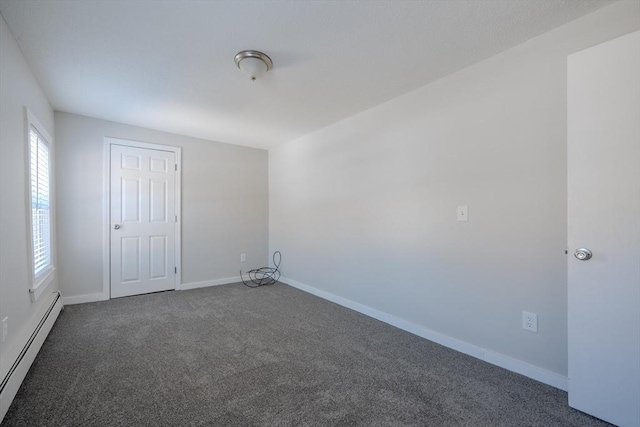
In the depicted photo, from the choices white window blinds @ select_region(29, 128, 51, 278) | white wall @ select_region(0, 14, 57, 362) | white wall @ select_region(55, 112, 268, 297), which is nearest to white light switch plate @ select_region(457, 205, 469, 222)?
white wall @ select_region(0, 14, 57, 362)

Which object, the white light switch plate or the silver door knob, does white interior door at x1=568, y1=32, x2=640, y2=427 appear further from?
the white light switch plate

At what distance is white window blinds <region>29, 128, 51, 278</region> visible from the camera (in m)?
2.51

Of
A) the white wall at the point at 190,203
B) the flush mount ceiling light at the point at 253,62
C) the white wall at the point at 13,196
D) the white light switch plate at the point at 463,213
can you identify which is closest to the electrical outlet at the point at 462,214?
the white light switch plate at the point at 463,213

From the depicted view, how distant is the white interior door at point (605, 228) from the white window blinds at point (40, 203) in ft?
12.9

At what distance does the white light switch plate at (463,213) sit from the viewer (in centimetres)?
236

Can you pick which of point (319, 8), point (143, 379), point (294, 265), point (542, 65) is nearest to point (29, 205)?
point (143, 379)

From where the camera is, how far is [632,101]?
4.86ft

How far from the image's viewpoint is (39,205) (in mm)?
2711

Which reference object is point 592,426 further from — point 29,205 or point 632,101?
point 29,205

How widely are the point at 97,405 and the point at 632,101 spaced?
10.9ft

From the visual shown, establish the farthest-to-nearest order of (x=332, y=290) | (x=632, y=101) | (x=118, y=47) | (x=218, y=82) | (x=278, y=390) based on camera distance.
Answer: (x=332, y=290) < (x=218, y=82) < (x=118, y=47) < (x=278, y=390) < (x=632, y=101)

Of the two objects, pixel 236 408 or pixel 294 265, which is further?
pixel 294 265

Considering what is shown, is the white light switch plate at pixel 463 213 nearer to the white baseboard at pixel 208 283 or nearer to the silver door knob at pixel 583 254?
the silver door knob at pixel 583 254

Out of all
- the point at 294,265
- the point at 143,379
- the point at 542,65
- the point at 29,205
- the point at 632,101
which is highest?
the point at 542,65
